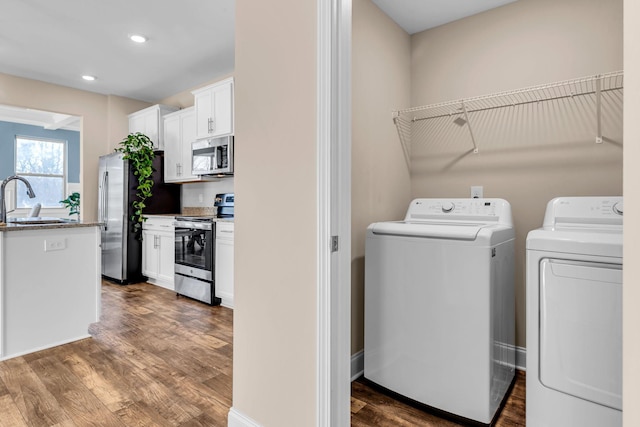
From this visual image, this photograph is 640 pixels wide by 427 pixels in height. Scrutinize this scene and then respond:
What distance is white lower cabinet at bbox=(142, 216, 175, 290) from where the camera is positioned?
4327 mm

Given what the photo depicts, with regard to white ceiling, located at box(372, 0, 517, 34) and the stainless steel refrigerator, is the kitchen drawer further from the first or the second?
white ceiling, located at box(372, 0, 517, 34)

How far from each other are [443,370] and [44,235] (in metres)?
2.74

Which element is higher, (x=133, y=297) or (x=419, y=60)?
(x=419, y=60)

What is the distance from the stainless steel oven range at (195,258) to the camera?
12.2ft

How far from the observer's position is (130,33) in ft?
10.9

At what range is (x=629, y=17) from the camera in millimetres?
678

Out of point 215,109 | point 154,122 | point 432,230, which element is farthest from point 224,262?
point 154,122

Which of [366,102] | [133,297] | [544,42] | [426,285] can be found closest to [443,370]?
[426,285]

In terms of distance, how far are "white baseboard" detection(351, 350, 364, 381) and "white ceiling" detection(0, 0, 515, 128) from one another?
7.43ft

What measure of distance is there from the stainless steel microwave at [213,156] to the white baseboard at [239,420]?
8.68ft

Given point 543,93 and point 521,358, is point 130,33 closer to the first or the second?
point 543,93

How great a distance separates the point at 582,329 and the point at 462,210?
97cm

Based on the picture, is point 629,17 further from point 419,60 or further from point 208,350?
point 208,350

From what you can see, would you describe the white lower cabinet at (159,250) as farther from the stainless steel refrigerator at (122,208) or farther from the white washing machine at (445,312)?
the white washing machine at (445,312)
